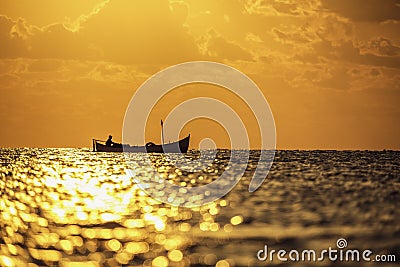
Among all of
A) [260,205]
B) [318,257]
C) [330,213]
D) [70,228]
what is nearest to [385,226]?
[330,213]

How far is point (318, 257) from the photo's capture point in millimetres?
30516

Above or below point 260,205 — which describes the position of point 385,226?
below

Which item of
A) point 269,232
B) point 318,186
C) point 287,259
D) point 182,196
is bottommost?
point 287,259

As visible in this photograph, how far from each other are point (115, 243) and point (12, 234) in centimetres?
733

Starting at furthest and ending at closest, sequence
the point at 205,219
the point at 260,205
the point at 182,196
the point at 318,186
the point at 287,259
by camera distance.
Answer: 1. the point at 318,186
2. the point at 182,196
3. the point at 260,205
4. the point at 205,219
5. the point at 287,259

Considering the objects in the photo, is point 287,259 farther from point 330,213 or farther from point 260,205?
point 260,205

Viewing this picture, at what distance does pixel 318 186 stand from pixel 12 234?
44420mm

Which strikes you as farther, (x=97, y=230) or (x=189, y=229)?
(x=189, y=229)

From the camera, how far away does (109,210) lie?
4869cm

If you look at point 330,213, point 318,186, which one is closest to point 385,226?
point 330,213

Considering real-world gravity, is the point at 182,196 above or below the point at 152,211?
above

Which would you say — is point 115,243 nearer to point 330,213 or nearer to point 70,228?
point 70,228

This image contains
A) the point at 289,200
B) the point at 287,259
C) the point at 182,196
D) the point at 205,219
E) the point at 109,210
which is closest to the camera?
the point at 287,259

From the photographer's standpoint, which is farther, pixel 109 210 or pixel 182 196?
pixel 182 196
